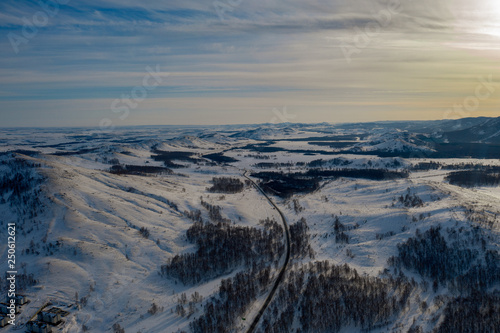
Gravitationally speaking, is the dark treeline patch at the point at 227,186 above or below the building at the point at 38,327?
above

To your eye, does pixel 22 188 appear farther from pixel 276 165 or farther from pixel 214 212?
pixel 276 165

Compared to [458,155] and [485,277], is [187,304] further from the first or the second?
[458,155]

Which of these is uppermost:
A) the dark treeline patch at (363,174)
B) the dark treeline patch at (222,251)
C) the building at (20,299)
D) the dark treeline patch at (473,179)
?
the dark treeline patch at (363,174)

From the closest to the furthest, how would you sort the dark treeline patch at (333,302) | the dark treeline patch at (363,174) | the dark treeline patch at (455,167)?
the dark treeline patch at (333,302), the dark treeline patch at (363,174), the dark treeline patch at (455,167)

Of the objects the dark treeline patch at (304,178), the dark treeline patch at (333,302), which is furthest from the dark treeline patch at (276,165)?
the dark treeline patch at (333,302)

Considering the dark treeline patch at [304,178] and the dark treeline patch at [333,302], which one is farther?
the dark treeline patch at [304,178]

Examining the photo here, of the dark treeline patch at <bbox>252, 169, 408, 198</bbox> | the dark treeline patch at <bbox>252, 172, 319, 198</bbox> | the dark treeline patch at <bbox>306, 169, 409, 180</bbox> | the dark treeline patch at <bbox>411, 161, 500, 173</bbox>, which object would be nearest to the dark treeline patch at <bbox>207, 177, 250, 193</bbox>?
the dark treeline patch at <bbox>252, 172, 319, 198</bbox>

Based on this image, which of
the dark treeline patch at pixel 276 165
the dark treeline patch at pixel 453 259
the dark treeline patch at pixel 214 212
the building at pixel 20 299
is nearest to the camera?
the building at pixel 20 299

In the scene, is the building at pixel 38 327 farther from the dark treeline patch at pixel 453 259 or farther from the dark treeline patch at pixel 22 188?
the dark treeline patch at pixel 453 259
